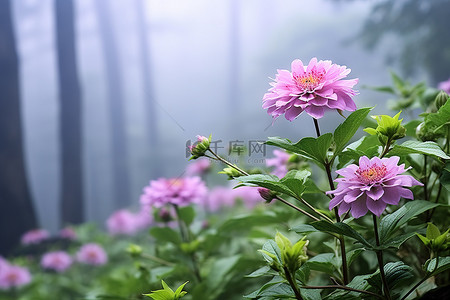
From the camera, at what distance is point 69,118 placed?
277 cm

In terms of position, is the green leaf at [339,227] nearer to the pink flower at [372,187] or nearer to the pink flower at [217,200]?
the pink flower at [372,187]

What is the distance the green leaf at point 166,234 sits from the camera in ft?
1.87

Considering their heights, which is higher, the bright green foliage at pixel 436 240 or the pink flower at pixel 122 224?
the bright green foliage at pixel 436 240

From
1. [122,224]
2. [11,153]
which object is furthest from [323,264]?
[11,153]

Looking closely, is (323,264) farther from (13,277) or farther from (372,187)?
(13,277)

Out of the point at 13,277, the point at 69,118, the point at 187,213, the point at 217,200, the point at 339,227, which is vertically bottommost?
the point at 13,277

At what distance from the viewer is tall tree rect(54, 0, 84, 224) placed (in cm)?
269

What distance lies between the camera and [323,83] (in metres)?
0.28

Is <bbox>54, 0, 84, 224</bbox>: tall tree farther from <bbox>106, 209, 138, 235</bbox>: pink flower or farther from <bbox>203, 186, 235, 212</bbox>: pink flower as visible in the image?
<bbox>203, 186, 235, 212</bbox>: pink flower

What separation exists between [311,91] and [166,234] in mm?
365

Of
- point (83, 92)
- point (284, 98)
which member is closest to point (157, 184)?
point (284, 98)

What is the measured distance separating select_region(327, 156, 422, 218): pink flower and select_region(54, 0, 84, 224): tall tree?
272 centimetres

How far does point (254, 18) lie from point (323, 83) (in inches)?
87.4

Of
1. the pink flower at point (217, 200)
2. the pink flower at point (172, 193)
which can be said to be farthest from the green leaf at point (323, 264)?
the pink flower at point (217, 200)
